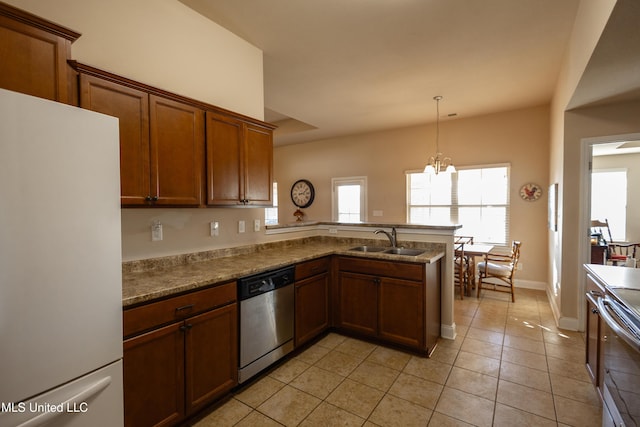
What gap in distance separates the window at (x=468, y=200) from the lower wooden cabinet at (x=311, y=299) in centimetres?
301

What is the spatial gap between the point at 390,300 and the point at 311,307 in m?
0.75

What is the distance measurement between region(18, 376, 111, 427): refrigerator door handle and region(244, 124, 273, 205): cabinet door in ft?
5.17

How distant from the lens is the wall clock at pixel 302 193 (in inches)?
282

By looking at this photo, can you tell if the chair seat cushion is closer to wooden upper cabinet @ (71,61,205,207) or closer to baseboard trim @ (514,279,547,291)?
baseboard trim @ (514,279,547,291)

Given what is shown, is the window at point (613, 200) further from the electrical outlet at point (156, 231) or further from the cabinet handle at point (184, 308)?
the electrical outlet at point (156, 231)

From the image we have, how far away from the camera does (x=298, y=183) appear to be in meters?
7.39

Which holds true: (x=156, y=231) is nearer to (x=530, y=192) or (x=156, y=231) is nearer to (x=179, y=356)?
(x=179, y=356)

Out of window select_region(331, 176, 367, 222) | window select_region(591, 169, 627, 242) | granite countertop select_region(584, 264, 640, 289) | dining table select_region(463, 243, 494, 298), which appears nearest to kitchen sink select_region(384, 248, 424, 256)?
granite countertop select_region(584, 264, 640, 289)

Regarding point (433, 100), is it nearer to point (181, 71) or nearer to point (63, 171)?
point (181, 71)

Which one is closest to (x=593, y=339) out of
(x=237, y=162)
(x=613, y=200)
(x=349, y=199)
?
(x=237, y=162)

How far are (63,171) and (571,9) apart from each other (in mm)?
3565

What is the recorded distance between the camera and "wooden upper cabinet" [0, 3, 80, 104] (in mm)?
1240

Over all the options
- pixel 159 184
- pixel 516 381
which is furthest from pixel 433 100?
pixel 159 184

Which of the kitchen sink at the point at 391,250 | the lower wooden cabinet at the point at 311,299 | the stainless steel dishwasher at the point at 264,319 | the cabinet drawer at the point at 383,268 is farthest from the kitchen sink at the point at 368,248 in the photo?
the stainless steel dishwasher at the point at 264,319
